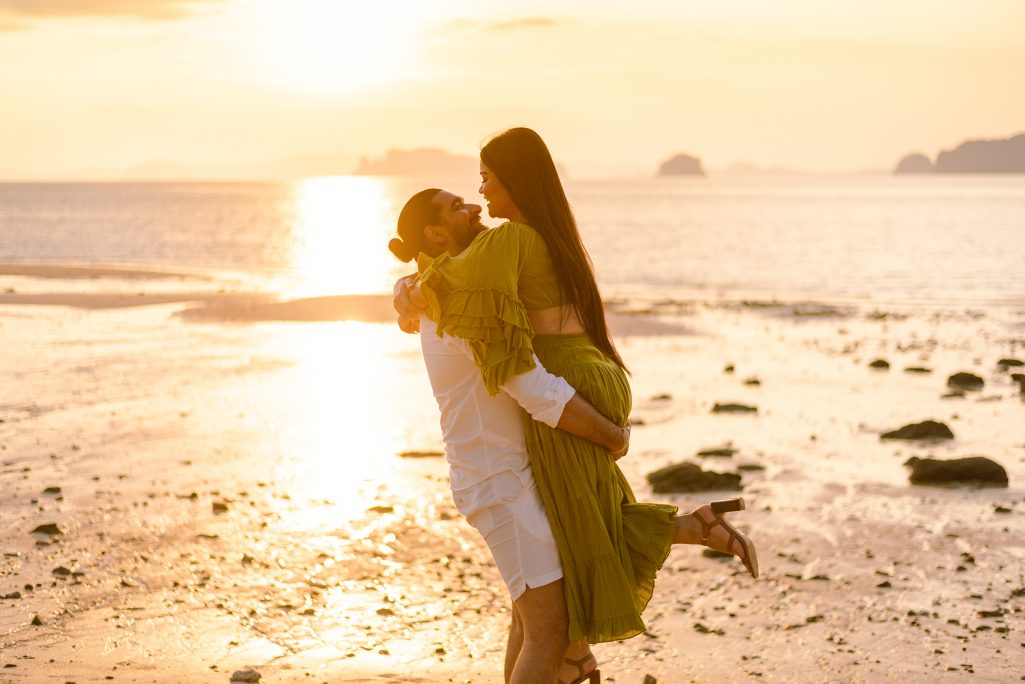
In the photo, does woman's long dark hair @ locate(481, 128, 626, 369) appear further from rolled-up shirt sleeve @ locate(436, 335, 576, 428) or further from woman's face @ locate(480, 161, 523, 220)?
rolled-up shirt sleeve @ locate(436, 335, 576, 428)

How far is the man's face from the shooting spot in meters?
4.29

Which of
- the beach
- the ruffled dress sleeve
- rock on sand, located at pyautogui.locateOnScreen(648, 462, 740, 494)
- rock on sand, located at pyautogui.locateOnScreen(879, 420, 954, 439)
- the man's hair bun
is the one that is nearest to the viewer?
the ruffled dress sleeve

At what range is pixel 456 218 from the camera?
4.29 meters

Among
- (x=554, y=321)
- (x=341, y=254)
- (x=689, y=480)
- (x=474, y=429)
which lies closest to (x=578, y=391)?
(x=554, y=321)

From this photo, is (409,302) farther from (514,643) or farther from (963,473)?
(963,473)

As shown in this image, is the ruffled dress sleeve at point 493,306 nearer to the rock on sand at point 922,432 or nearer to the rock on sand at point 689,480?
the rock on sand at point 689,480

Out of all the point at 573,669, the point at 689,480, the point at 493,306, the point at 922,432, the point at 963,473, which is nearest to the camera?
the point at 493,306

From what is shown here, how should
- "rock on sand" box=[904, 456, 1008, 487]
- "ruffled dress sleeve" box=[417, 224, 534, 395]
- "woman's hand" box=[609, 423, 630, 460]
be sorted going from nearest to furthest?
"ruffled dress sleeve" box=[417, 224, 534, 395]
"woman's hand" box=[609, 423, 630, 460]
"rock on sand" box=[904, 456, 1008, 487]

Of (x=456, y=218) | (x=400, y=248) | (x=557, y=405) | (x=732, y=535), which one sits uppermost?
(x=456, y=218)

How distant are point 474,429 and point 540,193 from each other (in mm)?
932

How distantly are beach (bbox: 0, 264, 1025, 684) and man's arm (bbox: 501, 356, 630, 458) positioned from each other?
125 inches

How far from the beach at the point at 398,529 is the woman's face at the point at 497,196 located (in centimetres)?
359

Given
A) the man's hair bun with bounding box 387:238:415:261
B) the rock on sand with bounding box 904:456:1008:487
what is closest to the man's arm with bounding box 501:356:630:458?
the man's hair bun with bounding box 387:238:415:261

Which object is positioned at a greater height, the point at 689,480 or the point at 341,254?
the point at 689,480
